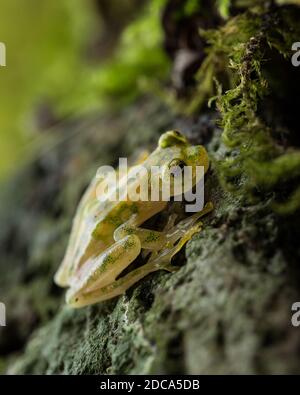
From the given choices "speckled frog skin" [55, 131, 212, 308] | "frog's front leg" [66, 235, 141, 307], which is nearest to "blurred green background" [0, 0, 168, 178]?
"speckled frog skin" [55, 131, 212, 308]

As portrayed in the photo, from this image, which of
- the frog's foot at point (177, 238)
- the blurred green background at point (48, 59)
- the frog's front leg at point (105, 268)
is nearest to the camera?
the frog's foot at point (177, 238)

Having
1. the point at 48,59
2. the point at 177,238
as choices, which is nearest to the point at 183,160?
the point at 177,238

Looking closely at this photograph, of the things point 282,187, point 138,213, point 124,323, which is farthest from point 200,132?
point 124,323

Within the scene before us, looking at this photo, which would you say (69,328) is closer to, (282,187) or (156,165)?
(156,165)

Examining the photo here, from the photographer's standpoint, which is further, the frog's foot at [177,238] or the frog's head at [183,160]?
the frog's head at [183,160]

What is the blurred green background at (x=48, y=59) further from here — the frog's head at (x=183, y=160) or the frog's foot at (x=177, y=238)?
the frog's foot at (x=177, y=238)

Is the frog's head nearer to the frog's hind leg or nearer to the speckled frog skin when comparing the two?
the speckled frog skin

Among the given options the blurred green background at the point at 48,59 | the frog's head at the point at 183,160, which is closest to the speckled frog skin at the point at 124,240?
the frog's head at the point at 183,160
